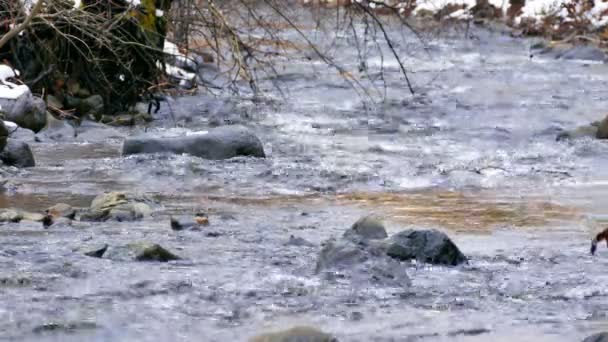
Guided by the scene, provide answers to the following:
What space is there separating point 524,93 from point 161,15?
4915mm

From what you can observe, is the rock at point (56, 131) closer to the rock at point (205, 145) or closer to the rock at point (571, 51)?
the rock at point (205, 145)

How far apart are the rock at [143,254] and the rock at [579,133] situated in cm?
561

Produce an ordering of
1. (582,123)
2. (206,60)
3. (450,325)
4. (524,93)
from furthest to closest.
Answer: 1. (206,60)
2. (524,93)
3. (582,123)
4. (450,325)

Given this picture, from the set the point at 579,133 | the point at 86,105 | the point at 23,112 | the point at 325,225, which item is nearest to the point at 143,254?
the point at 325,225

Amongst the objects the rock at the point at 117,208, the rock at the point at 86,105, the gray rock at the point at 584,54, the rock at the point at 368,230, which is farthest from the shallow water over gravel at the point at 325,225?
the gray rock at the point at 584,54

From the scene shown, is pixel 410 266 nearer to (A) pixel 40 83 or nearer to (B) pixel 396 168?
(B) pixel 396 168

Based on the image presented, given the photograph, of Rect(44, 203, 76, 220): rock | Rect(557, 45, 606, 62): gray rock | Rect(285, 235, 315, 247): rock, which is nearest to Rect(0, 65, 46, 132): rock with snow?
Rect(44, 203, 76, 220): rock

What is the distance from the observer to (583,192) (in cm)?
817

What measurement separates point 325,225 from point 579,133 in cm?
448

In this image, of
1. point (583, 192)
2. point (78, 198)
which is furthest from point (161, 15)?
point (583, 192)

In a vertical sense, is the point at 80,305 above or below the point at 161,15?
below

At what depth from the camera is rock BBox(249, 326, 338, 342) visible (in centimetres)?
446

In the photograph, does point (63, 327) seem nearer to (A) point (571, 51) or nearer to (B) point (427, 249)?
(B) point (427, 249)

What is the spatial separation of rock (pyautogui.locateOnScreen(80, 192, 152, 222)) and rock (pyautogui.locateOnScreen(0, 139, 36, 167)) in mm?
1682
